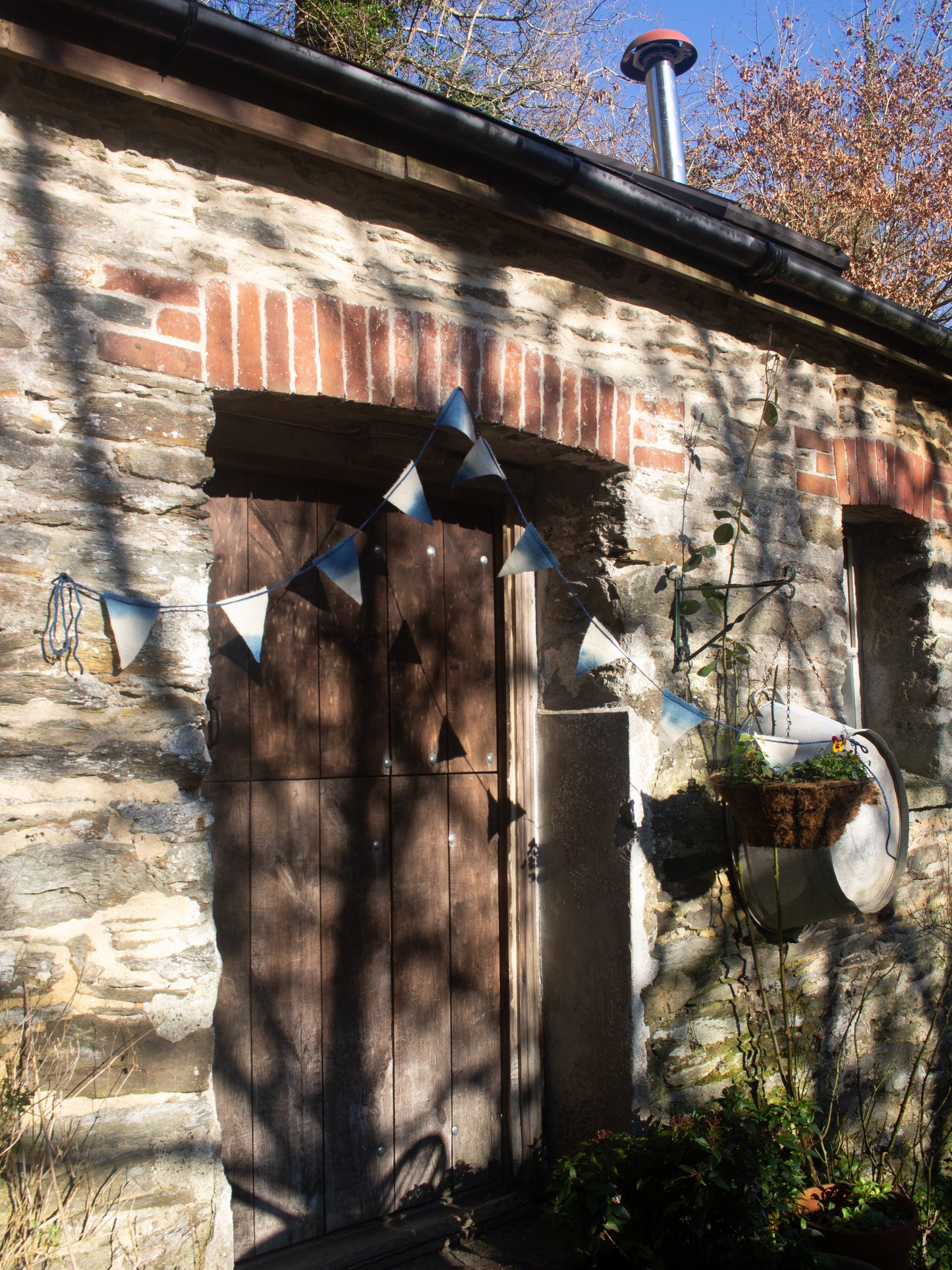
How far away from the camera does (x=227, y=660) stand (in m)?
2.41

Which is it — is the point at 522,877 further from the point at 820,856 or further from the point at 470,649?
the point at 820,856

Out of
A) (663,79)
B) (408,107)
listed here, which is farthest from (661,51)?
(408,107)

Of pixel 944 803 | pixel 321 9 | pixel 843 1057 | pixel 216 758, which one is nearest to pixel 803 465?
pixel 944 803

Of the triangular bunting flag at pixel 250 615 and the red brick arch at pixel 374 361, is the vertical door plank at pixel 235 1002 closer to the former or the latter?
the triangular bunting flag at pixel 250 615

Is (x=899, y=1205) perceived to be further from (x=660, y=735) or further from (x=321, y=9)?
(x=321, y=9)

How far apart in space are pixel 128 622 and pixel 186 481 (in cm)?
35

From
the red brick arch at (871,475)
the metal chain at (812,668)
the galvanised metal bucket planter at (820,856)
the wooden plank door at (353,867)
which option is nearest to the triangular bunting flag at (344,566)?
the wooden plank door at (353,867)

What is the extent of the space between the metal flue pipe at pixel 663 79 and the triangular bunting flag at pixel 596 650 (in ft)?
8.31

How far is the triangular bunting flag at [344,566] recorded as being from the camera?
2227 millimetres

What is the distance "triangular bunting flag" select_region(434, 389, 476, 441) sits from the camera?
2355mm

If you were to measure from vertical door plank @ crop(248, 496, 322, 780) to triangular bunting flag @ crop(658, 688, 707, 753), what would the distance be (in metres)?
0.98

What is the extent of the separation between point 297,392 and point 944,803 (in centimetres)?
293

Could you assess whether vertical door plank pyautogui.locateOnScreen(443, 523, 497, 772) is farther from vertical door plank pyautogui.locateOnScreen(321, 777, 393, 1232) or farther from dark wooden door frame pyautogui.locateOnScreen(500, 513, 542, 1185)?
vertical door plank pyautogui.locateOnScreen(321, 777, 393, 1232)

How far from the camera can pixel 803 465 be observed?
131 inches
